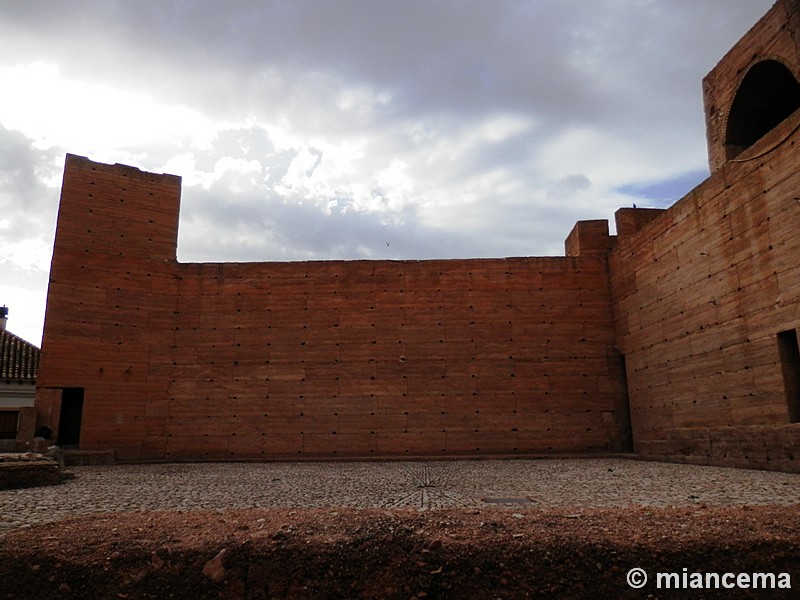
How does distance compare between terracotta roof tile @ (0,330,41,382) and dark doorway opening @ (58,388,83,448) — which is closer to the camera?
dark doorway opening @ (58,388,83,448)

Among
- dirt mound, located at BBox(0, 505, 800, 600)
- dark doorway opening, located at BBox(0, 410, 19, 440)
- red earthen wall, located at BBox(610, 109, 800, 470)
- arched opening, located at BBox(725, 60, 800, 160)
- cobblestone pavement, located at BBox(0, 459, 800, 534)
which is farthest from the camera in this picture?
dark doorway opening, located at BBox(0, 410, 19, 440)

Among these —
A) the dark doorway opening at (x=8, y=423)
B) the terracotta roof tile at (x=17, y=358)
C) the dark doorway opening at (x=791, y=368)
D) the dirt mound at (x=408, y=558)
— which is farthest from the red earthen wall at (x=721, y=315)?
the dark doorway opening at (x=8, y=423)

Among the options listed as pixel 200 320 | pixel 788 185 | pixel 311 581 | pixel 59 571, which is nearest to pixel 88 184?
pixel 200 320

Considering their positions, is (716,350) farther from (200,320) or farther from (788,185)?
(200,320)

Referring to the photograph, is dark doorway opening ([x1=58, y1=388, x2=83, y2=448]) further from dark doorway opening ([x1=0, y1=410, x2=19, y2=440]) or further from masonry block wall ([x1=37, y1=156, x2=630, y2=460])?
dark doorway opening ([x1=0, y1=410, x2=19, y2=440])

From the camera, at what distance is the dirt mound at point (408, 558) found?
137 inches

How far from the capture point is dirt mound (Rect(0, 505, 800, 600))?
349 cm

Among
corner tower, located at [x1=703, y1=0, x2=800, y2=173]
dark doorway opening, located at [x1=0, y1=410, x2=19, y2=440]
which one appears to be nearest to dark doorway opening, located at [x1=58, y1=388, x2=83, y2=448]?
dark doorway opening, located at [x1=0, y1=410, x2=19, y2=440]

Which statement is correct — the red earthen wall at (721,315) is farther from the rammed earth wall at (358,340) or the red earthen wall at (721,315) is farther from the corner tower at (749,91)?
the corner tower at (749,91)

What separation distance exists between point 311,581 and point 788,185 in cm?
895

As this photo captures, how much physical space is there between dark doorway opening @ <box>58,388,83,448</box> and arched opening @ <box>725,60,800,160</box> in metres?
16.8

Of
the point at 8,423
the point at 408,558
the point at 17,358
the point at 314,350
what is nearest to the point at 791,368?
the point at 408,558

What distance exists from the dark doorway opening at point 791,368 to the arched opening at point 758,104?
4743 millimetres

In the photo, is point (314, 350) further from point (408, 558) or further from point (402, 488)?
point (408, 558)
